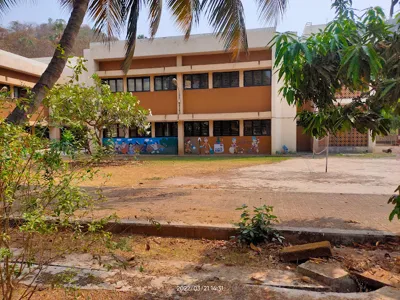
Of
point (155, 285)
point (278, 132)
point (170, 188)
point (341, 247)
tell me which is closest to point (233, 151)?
point (278, 132)

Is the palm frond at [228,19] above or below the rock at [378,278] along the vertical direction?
above

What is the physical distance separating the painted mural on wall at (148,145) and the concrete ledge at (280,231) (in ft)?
59.8

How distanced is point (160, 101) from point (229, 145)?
6.26 metres

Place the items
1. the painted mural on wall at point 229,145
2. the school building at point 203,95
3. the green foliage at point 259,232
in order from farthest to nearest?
the painted mural on wall at point 229,145 → the school building at point 203,95 → the green foliage at point 259,232

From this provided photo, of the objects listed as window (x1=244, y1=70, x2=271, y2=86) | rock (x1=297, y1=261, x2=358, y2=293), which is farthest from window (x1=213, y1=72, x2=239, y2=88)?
rock (x1=297, y1=261, x2=358, y2=293)

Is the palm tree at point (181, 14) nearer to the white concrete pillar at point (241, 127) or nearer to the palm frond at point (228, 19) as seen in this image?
the palm frond at point (228, 19)

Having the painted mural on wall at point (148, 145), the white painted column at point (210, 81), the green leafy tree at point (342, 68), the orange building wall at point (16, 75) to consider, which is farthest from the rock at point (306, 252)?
the orange building wall at point (16, 75)

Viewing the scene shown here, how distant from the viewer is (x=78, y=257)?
13.5ft

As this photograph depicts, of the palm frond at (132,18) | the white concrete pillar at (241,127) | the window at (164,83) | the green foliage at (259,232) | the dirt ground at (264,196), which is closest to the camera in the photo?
the green foliage at (259,232)

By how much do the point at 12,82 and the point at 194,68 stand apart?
11.9 meters

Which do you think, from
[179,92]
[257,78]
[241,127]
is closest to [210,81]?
[179,92]

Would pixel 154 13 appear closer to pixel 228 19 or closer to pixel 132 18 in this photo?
pixel 132 18

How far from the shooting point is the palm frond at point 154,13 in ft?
26.0

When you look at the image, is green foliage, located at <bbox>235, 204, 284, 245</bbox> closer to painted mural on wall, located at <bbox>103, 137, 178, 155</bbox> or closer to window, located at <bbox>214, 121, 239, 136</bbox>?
window, located at <bbox>214, 121, 239, 136</bbox>
